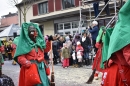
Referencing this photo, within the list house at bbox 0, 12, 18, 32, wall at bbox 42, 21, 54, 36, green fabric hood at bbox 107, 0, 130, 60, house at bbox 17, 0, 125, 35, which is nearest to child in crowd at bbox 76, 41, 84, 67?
green fabric hood at bbox 107, 0, 130, 60

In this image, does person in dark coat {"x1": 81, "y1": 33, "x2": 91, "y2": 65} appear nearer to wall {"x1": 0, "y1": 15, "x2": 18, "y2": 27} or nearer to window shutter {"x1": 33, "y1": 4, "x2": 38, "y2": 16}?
window shutter {"x1": 33, "y1": 4, "x2": 38, "y2": 16}

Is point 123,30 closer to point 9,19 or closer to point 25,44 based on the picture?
point 25,44

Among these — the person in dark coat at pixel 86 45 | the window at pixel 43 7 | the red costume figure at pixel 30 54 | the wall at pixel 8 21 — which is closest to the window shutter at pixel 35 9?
the window at pixel 43 7

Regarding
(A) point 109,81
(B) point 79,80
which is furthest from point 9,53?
(A) point 109,81

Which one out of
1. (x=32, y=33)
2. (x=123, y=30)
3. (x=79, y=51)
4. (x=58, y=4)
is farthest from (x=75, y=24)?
(x=123, y=30)

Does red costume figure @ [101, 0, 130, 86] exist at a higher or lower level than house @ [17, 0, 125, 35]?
lower

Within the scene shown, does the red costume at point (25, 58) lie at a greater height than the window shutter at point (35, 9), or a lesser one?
lesser

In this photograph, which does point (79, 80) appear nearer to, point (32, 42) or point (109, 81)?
point (32, 42)

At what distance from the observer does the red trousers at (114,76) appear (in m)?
2.67

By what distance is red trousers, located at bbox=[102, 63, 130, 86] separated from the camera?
8.77 ft

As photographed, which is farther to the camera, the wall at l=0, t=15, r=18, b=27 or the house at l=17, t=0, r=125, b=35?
the wall at l=0, t=15, r=18, b=27

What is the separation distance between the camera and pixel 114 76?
2.81 meters

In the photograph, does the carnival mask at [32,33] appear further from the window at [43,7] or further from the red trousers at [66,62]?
the window at [43,7]

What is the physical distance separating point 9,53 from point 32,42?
14320 millimetres
